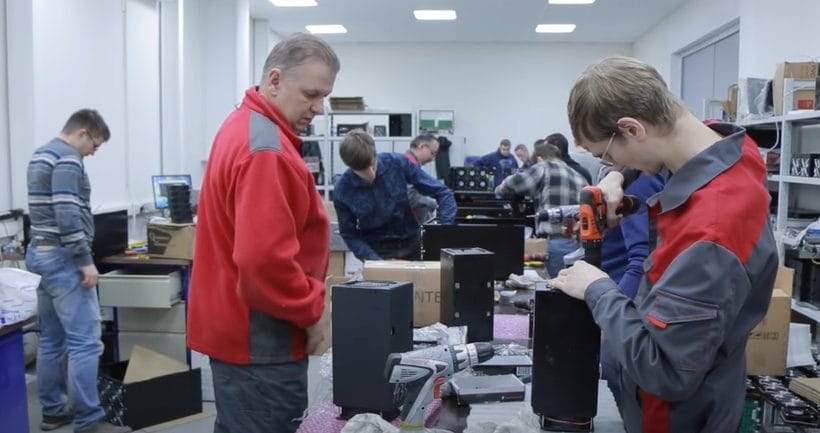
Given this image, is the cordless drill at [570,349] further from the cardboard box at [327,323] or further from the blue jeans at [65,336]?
the blue jeans at [65,336]

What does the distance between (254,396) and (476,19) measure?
7.75 m

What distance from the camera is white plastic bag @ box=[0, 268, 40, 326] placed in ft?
7.45

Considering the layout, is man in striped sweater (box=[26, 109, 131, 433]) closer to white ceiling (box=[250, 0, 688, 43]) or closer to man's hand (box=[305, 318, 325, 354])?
man's hand (box=[305, 318, 325, 354])

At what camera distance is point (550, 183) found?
4285 millimetres

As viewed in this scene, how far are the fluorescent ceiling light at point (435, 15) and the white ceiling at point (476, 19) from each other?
101mm

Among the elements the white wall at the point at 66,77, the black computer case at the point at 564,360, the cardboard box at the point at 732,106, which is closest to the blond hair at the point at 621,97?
the black computer case at the point at 564,360

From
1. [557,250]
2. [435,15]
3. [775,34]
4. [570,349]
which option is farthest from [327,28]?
[570,349]

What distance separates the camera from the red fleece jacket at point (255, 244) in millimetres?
1370

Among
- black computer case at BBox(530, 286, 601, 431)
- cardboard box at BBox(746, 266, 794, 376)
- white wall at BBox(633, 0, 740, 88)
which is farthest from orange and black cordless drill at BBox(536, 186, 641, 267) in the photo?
white wall at BBox(633, 0, 740, 88)

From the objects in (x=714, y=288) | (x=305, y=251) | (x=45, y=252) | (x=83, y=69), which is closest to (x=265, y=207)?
(x=305, y=251)

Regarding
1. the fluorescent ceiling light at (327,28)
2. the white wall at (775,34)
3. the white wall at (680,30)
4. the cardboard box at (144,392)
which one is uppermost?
the fluorescent ceiling light at (327,28)

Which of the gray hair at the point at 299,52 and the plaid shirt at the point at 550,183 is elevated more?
the gray hair at the point at 299,52

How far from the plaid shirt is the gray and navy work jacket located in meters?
3.18

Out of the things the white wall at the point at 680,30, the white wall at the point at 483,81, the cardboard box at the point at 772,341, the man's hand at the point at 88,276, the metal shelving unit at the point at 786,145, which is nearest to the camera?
the cardboard box at the point at 772,341
